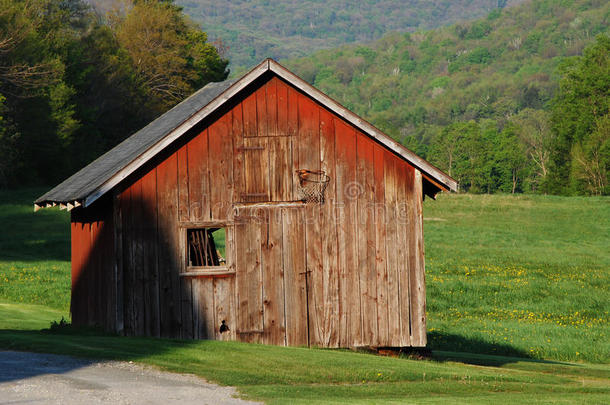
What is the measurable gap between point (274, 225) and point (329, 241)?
1396 millimetres

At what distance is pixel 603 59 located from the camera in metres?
104

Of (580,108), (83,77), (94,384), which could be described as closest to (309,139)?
(94,384)

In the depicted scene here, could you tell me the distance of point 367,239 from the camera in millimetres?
20438

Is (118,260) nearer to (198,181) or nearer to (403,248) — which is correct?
(198,181)

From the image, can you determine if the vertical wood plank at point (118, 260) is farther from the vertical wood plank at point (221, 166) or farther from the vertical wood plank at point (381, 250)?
the vertical wood plank at point (381, 250)

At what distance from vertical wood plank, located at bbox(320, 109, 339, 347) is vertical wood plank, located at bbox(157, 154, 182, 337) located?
11.5ft

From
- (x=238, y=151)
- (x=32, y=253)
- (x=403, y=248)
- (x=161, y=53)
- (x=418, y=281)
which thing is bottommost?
(x=418, y=281)

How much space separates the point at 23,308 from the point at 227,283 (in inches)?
493

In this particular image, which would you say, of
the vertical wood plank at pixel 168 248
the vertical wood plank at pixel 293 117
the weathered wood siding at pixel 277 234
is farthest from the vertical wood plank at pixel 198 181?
the vertical wood plank at pixel 293 117

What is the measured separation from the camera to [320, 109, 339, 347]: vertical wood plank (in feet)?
66.2

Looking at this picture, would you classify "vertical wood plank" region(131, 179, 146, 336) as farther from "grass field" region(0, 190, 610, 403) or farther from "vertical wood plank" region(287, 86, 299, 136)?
"vertical wood plank" region(287, 86, 299, 136)

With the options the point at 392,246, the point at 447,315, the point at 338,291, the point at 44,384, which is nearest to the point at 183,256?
the point at 338,291

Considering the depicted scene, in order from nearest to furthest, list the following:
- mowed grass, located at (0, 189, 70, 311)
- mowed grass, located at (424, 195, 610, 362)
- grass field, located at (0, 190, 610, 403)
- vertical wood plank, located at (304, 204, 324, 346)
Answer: grass field, located at (0, 190, 610, 403) < vertical wood plank, located at (304, 204, 324, 346) < mowed grass, located at (424, 195, 610, 362) < mowed grass, located at (0, 189, 70, 311)

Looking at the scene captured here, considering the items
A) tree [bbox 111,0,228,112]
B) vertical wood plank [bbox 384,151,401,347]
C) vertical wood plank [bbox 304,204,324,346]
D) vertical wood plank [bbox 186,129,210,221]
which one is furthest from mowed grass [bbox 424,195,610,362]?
tree [bbox 111,0,228,112]
